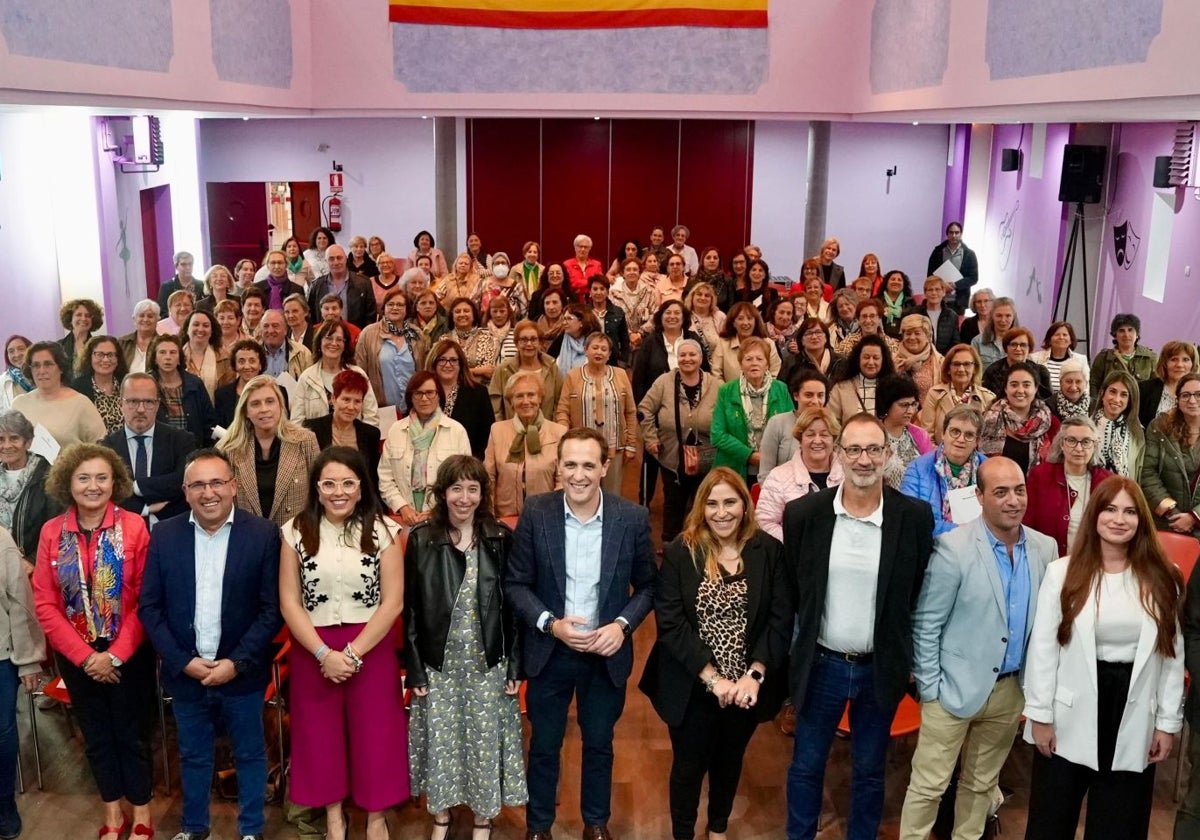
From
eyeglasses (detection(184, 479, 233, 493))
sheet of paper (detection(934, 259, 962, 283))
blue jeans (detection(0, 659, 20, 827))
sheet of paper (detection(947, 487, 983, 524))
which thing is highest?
sheet of paper (detection(934, 259, 962, 283))

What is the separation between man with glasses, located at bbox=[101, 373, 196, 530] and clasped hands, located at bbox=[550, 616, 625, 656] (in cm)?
214

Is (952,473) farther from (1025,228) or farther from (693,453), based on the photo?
(1025,228)

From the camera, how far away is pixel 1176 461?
5504 millimetres

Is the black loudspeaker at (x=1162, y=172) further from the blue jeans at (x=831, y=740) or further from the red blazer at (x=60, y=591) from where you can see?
the red blazer at (x=60, y=591)

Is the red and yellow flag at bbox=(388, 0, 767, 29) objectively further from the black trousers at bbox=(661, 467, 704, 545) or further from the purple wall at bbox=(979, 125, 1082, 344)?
the black trousers at bbox=(661, 467, 704, 545)

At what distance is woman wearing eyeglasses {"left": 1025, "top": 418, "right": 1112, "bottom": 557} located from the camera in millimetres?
4863

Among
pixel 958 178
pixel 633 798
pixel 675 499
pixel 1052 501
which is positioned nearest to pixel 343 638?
pixel 633 798

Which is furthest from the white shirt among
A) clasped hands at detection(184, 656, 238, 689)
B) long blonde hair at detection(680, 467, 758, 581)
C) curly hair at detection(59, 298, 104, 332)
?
curly hair at detection(59, 298, 104, 332)

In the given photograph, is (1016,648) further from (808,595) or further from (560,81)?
(560,81)

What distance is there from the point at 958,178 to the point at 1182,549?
36.4ft

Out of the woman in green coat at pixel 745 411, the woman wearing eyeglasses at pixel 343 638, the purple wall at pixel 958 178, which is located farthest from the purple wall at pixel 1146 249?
the woman wearing eyeglasses at pixel 343 638

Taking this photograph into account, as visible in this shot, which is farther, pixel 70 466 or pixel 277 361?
pixel 277 361

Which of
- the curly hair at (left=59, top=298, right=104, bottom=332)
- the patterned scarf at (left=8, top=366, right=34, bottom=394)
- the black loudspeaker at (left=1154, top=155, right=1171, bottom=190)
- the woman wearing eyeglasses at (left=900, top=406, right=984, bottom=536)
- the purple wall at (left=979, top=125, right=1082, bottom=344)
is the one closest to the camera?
the woman wearing eyeglasses at (left=900, top=406, right=984, bottom=536)

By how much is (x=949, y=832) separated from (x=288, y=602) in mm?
2579
